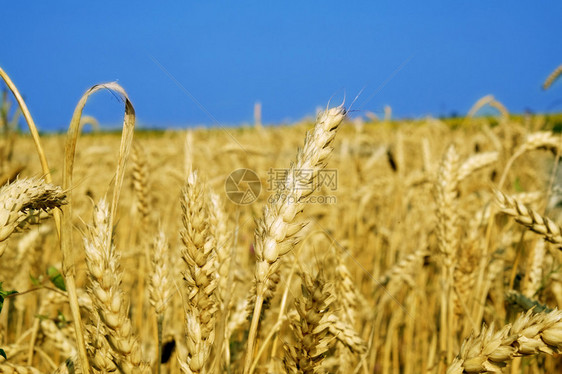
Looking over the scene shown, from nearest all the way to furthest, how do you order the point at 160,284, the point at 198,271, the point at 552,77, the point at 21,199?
1. the point at 21,199
2. the point at 198,271
3. the point at 160,284
4. the point at 552,77

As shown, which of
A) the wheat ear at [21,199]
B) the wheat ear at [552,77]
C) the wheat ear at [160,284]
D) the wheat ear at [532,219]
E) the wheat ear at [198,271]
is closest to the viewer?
the wheat ear at [21,199]

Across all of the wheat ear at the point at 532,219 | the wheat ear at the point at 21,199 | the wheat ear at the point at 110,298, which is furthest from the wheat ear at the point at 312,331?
the wheat ear at the point at 532,219

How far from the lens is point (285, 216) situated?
2.10ft

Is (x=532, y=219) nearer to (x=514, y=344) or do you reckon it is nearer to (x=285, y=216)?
(x=514, y=344)

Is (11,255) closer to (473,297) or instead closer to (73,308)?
(73,308)

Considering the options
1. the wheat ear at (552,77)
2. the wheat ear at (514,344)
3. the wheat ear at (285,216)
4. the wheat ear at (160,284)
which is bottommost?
the wheat ear at (514,344)

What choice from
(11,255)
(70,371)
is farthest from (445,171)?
(11,255)

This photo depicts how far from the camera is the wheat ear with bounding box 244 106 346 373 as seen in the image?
2.11 ft

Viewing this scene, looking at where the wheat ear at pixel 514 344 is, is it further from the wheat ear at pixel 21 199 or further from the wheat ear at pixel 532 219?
the wheat ear at pixel 21 199

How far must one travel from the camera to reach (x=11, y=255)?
1.74 metres

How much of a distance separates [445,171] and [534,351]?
89 cm

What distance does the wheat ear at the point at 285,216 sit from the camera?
644 mm

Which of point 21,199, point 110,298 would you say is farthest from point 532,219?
point 21,199

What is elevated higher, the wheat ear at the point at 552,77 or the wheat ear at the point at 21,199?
the wheat ear at the point at 552,77
